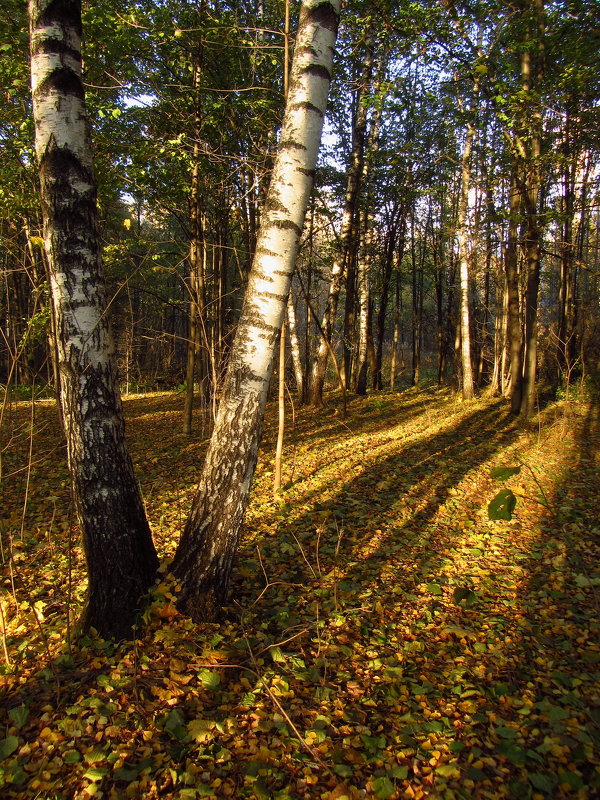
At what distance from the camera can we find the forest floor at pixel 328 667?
84.3 inches

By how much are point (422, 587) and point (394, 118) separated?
56.6ft

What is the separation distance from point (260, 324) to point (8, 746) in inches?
102

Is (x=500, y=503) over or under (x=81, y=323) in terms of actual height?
under

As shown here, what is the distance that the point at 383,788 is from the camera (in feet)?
6.81

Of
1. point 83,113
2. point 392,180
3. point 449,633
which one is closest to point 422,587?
point 449,633

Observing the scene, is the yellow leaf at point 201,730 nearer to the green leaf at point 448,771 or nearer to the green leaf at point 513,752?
the green leaf at point 448,771

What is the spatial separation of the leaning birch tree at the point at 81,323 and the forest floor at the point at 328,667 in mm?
196

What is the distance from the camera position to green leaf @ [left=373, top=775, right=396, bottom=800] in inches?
81.0

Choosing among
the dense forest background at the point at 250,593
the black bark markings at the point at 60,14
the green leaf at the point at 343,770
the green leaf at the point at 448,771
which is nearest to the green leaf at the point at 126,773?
the dense forest background at the point at 250,593

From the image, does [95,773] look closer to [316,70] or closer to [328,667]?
[328,667]

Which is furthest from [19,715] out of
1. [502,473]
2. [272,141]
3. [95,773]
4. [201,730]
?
[272,141]

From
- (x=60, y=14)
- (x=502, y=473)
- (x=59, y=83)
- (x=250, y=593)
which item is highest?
(x=60, y=14)

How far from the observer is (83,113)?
2.70 m

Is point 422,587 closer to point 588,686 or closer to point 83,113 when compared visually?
point 588,686
